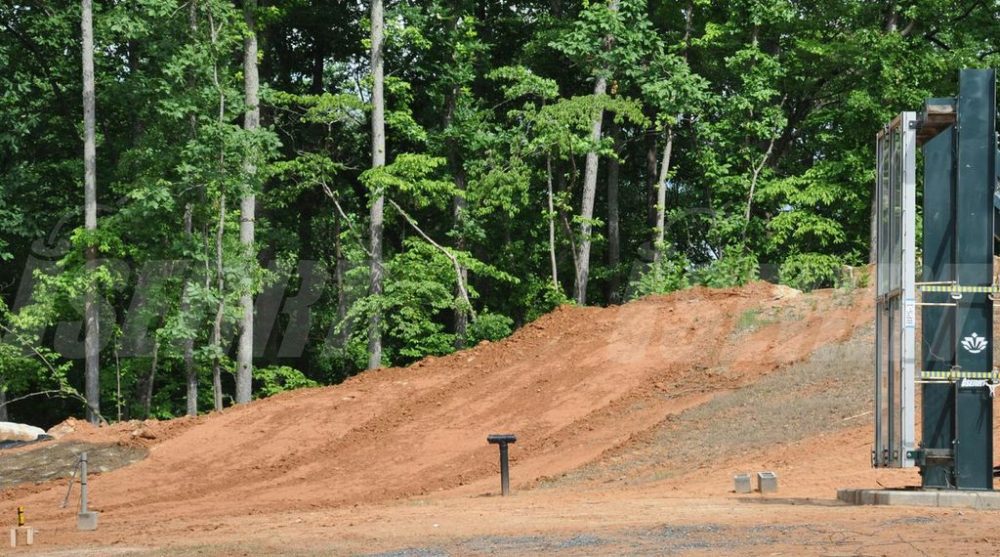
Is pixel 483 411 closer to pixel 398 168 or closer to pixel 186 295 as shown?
pixel 186 295

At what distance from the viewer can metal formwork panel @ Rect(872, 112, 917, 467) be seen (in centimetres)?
1377

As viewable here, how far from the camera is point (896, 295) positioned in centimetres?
1402

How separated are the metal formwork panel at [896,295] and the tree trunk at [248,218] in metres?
19.2

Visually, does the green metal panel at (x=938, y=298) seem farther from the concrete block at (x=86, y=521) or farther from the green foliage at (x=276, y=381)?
the green foliage at (x=276, y=381)

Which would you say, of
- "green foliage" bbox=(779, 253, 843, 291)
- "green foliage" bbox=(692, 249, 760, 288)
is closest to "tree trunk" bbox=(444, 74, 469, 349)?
"green foliage" bbox=(692, 249, 760, 288)

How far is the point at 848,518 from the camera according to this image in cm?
1265

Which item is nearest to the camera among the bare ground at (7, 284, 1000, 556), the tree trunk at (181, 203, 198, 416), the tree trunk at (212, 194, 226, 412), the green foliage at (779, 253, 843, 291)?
the bare ground at (7, 284, 1000, 556)

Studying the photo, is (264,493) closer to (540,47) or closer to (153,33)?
(153,33)

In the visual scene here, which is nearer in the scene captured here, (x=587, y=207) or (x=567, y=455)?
(x=567, y=455)

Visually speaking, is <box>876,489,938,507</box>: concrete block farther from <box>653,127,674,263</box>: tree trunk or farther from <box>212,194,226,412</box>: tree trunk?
<box>653,127,674,263</box>: tree trunk

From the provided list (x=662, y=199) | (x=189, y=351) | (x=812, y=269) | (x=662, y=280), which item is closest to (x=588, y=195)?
(x=662, y=199)

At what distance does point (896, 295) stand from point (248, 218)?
20869mm

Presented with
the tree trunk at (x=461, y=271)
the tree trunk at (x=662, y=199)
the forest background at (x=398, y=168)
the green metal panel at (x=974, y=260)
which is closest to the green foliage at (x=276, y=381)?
the forest background at (x=398, y=168)

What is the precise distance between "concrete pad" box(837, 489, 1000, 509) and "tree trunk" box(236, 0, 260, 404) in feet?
65.1
